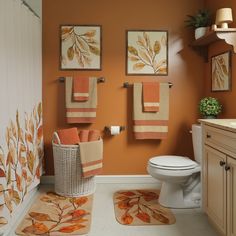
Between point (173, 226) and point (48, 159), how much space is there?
1.60 m

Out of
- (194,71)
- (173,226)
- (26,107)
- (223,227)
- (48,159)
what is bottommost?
(173,226)

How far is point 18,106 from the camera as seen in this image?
205 cm

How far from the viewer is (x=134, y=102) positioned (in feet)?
9.59

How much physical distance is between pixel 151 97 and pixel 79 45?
3.22 feet

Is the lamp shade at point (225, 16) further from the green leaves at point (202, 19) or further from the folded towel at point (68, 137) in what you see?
the folded towel at point (68, 137)

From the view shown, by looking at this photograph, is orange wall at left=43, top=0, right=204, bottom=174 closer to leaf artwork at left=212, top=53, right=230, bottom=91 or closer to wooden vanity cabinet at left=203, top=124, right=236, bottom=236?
leaf artwork at left=212, top=53, right=230, bottom=91

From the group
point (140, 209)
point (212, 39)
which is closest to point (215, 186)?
point (140, 209)

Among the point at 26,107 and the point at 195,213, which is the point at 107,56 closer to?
the point at 26,107

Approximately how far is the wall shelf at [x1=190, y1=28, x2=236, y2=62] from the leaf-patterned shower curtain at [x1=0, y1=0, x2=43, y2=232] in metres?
1.63

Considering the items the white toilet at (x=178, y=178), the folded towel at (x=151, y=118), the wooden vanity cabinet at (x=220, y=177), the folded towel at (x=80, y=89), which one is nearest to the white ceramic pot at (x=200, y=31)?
the folded towel at (x=151, y=118)

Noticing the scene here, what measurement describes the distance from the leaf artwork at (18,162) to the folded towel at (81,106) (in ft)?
1.18

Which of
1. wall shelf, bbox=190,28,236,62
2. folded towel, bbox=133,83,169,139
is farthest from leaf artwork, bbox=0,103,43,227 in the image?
wall shelf, bbox=190,28,236,62

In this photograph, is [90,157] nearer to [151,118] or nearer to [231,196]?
[151,118]

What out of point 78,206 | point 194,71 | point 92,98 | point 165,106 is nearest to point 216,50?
point 194,71
